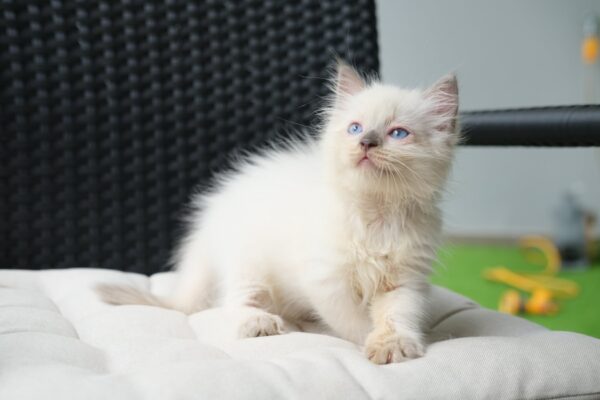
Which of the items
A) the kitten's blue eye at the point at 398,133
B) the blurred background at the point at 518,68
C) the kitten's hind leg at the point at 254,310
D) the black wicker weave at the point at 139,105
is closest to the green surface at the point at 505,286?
the blurred background at the point at 518,68

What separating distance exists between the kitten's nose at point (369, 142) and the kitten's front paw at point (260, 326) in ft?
1.00

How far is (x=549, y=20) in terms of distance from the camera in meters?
3.41

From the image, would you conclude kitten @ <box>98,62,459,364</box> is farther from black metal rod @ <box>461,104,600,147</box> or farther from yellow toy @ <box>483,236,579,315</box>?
yellow toy @ <box>483,236,579,315</box>

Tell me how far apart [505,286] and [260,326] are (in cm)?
206

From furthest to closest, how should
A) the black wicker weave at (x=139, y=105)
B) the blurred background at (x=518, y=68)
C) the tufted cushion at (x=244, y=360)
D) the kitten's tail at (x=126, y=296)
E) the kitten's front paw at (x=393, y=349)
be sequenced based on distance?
the blurred background at (x=518, y=68)
the black wicker weave at (x=139, y=105)
the kitten's tail at (x=126, y=296)
the kitten's front paw at (x=393, y=349)
the tufted cushion at (x=244, y=360)

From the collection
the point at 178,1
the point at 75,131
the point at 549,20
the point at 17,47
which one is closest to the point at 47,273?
the point at 75,131

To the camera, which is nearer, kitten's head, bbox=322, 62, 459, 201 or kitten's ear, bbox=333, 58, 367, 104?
kitten's head, bbox=322, 62, 459, 201

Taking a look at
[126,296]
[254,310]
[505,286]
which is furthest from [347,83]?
[505,286]

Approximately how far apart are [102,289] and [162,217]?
1.35 ft

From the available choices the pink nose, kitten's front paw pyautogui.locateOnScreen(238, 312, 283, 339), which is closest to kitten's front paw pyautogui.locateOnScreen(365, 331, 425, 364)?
kitten's front paw pyautogui.locateOnScreen(238, 312, 283, 339)

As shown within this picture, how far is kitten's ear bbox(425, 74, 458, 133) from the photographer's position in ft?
3.54

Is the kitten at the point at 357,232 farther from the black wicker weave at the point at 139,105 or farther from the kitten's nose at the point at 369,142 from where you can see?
the black wicker weave at the point at 139,105

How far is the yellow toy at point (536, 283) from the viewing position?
8.23ft

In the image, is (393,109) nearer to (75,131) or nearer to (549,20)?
(75,131)
